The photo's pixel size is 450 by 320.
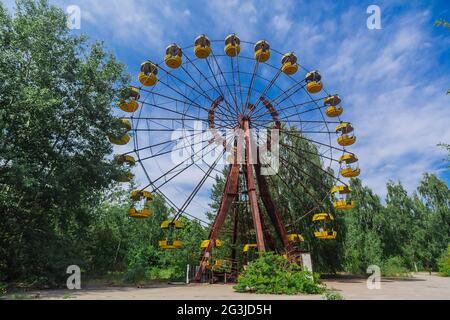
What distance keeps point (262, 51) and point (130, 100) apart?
8.99 meters

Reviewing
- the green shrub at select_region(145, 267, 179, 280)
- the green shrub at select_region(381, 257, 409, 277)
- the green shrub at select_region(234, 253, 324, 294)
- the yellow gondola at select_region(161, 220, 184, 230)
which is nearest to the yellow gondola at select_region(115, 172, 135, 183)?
the yellow gondola at select_region(161, 220, 184, 230)

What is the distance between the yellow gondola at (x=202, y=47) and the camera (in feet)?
63.8

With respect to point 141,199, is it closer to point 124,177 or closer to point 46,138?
point 124,177

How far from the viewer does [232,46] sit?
20.6 m

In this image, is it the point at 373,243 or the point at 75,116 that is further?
the point at 373,243

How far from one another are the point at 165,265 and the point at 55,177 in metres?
18.4

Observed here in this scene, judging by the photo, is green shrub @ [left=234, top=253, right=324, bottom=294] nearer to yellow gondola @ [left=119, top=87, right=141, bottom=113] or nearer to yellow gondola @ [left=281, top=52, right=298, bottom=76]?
yellow gondola @ [left=119, top=87, right=141, bottom=113]

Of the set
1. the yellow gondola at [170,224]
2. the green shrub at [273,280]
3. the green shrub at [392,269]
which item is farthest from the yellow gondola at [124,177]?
the green shrub at [392,269]

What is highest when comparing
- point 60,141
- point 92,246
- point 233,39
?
point 233,39

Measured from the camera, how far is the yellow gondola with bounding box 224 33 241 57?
20625 millimetres

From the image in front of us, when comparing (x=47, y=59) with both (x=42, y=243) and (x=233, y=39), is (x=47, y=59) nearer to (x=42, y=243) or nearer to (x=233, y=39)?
(x=42, y=243)

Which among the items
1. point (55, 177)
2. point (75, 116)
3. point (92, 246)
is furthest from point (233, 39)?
point (92, 246)

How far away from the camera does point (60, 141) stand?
17141mm
